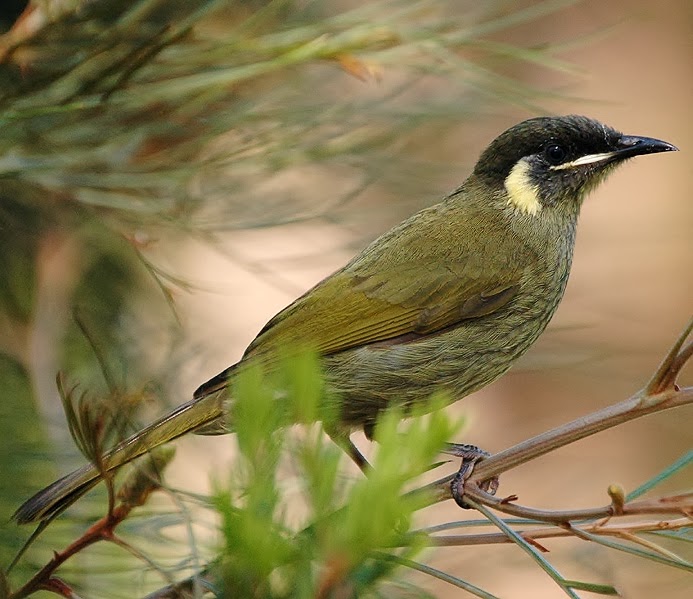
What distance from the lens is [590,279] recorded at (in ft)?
14.1

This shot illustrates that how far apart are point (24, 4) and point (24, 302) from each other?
60 cm

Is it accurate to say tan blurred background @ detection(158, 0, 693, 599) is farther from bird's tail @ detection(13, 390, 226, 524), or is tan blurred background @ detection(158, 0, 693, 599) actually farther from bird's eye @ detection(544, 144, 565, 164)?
bird's tail @ detection(13, 390, 226, 524)

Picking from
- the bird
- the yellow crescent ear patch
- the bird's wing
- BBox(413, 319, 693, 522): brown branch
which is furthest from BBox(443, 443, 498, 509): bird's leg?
the yellow crescent ear patch

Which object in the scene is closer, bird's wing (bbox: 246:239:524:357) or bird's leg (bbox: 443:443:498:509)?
bird's leg (bbox: 443:443:498:509)

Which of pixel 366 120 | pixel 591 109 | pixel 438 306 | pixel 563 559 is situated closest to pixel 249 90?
pixel 366 120

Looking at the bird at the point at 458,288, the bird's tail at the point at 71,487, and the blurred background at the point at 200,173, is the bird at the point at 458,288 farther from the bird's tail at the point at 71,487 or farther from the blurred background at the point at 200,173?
the bird's tail at the point at 71,487

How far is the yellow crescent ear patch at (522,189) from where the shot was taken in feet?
8.45

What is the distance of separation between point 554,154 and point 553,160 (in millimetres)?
16

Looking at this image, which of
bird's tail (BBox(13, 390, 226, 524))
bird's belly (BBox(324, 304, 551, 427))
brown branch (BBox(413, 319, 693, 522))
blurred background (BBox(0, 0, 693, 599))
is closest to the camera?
brown branch (BBox(413, 319, 693, 522))

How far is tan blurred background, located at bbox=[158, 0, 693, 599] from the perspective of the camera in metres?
2.47

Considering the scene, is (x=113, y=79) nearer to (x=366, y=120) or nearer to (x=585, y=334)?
(x=366, y=120)

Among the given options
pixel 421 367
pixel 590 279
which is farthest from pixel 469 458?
pixel 590 279

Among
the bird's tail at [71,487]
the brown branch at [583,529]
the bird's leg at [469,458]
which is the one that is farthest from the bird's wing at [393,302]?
the brown branch at [583,529]

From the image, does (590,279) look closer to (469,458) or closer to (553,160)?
(553,160)
